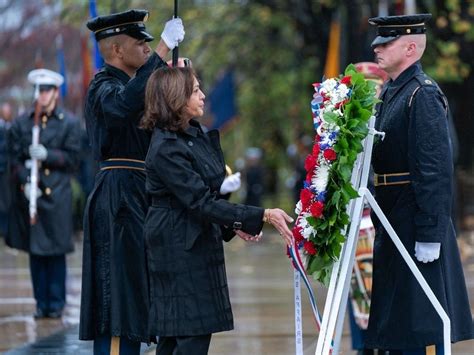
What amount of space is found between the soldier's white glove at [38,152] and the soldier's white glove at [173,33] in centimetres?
461

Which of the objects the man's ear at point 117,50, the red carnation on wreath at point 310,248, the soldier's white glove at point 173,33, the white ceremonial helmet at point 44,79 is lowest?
the red carnation on wreath at point 310,248

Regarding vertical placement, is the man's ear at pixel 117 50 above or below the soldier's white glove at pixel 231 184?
above

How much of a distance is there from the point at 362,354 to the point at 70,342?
2.21m

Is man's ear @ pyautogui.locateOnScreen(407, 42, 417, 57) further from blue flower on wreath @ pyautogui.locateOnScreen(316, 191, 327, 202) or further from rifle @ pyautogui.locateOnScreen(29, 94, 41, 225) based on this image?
rifle @ pyautogui.locateOnScreen(29, 94, 41, 225)

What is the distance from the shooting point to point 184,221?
19.7ft

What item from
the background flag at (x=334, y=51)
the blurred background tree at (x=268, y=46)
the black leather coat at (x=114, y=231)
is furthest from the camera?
the blurred background tree at (x=268, y=46)

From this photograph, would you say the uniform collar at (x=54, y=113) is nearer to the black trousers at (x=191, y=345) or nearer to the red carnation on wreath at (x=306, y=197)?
the black trousers at (x=191, y=345)

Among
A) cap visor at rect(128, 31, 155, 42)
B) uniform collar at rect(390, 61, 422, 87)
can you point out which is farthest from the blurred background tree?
uniform collar at rect(390, 61, 422, 87)

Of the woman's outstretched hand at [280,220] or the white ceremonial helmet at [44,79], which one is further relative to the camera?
the white ceremonial helmet at [44,79]

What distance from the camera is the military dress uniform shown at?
671cm

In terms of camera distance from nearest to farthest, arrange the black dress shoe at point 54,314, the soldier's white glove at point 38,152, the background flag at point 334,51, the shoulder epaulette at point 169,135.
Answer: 1. the shoulder epaulette at point 169,135
2. the black dress shoe at point 54,314
3. the soldier's white glove at point 38,152
4. the background flag at point 334,51

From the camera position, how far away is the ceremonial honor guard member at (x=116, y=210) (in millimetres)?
6711

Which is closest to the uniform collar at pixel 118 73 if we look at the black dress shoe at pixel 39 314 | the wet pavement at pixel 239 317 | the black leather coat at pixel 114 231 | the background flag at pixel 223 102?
the black leather coat at pixel 114 231

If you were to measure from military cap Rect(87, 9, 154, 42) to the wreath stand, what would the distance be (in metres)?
1.48
